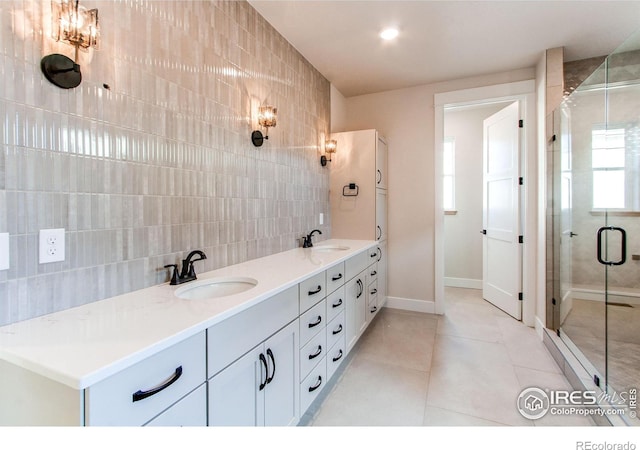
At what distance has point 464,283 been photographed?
184 inches

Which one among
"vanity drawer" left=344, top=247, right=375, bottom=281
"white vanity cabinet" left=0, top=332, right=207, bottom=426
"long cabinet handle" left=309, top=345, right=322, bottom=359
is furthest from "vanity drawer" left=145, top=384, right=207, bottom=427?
"vanity drawer" left=344, top=247, right=375, bottom=281

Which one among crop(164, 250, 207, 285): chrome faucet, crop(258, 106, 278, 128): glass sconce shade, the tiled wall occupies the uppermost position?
crop(258, 106, 278, 128): glass sconce shade

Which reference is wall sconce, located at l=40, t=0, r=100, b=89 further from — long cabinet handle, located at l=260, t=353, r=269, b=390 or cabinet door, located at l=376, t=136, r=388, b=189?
cabinet door, located at l=376, t=136, r=388, b=189

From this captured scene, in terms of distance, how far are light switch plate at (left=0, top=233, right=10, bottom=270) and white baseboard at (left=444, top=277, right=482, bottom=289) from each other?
196 inches

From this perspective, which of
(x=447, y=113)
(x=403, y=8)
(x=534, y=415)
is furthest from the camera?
(x=447, y=113)

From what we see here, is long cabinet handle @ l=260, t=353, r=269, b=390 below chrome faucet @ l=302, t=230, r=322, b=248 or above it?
below

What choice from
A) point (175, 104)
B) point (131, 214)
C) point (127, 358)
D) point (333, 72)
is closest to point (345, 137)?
point (333, 72)

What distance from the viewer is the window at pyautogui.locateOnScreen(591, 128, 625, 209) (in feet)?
6.91

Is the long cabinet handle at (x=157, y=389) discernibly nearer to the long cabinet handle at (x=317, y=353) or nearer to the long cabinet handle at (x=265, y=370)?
the long cabinet handle at (x=265, y=370)

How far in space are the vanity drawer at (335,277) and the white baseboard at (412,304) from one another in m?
1.78

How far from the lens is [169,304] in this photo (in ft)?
3.77

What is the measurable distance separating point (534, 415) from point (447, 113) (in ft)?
13.5

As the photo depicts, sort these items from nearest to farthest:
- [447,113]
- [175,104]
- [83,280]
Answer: [83,280], [175,104], [447,113]
